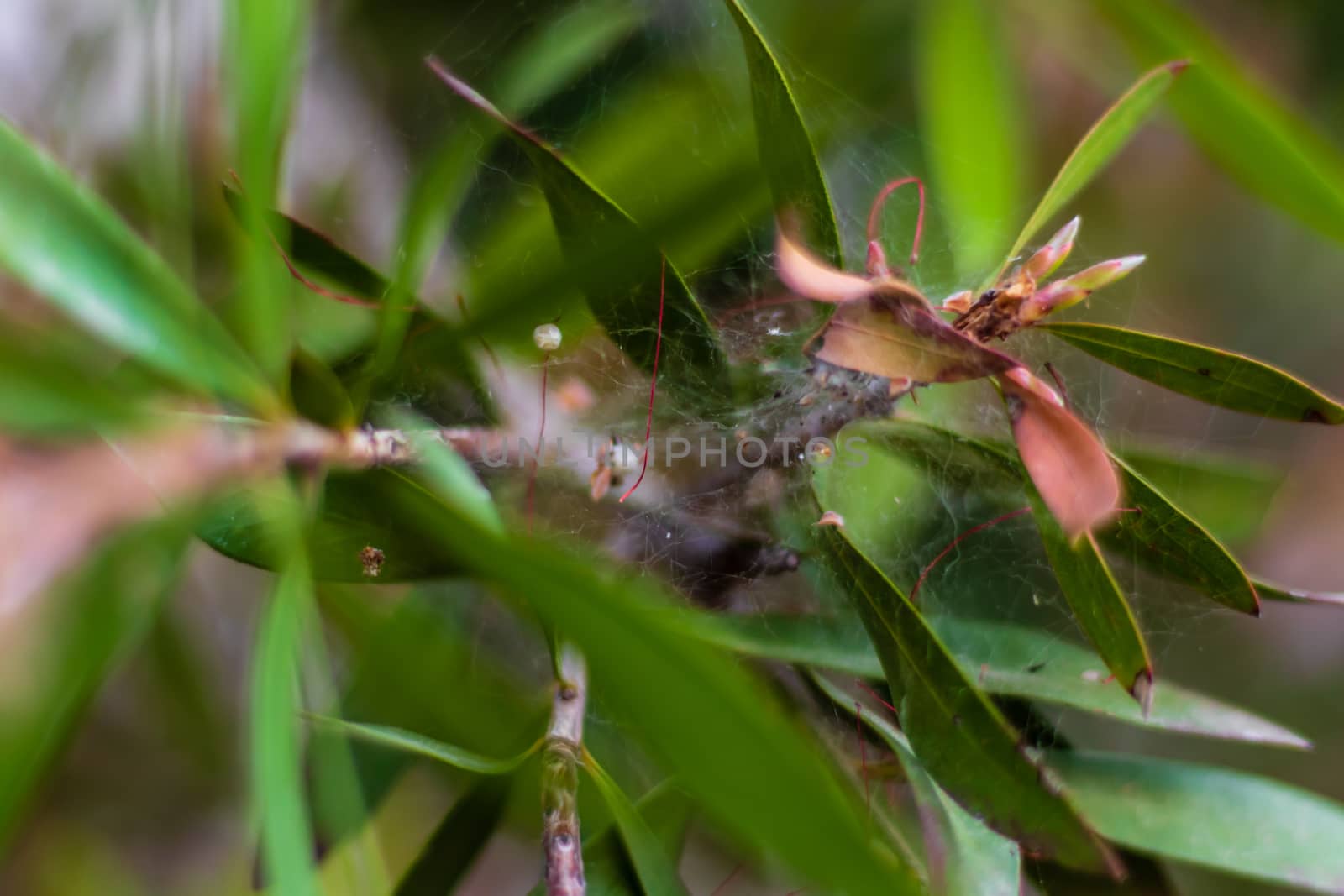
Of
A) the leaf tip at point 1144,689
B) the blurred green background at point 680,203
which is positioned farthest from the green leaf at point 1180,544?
the blurred green background at point 680,203

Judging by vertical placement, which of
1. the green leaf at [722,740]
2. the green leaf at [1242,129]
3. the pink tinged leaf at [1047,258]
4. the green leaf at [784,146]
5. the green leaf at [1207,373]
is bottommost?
the green leaf at [722,740]

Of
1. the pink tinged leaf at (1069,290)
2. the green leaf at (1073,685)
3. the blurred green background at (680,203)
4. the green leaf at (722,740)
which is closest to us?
the green leaf at (722,740)

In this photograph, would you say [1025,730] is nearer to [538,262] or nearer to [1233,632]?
[538,262]

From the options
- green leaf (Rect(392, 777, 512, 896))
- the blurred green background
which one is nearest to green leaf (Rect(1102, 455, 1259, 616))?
the blurred green background

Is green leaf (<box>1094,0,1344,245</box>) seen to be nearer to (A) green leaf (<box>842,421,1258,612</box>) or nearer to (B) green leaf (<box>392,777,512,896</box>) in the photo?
(A) green leaf (<box>842,421,1258,612</box>)


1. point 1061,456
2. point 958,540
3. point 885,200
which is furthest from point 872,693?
point 885,200

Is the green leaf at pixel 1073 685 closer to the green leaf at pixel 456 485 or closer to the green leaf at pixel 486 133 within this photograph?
the green leaf at pixel 456 485
